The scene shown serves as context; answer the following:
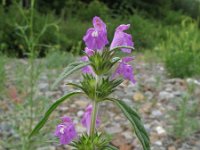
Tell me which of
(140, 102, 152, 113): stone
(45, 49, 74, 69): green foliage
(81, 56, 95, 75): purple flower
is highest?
(81, 56, 95, 75): purple flower

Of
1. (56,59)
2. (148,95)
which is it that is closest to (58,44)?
(56,59)

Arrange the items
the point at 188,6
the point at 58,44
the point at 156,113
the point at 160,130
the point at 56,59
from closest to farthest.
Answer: the point at 160,130, the point at 156,113, the point at 56,59, the point at 58,44, the point at 188,6

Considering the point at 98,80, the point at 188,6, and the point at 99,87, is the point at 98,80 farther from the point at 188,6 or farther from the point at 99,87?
the point at 188,6

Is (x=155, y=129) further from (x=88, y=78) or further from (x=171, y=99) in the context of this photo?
(x=88, y=78)

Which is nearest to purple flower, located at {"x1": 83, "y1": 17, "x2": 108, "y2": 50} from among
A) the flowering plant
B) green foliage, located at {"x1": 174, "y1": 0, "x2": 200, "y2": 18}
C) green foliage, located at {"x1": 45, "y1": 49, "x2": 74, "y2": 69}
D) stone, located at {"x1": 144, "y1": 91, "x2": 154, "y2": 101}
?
the flowering plant

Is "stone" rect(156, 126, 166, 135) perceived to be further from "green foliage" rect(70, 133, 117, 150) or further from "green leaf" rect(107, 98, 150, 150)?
"green leaf" rect(107, 98, 150, 150)

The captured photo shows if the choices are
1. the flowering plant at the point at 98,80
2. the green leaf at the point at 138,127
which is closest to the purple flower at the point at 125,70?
the flowering plant at the point at 98,80

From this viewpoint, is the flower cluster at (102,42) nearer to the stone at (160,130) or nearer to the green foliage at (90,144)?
the green foliage at (90,144)

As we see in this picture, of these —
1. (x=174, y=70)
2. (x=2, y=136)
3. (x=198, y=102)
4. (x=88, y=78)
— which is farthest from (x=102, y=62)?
(x=174, y=70)

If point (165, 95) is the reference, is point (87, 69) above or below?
above
